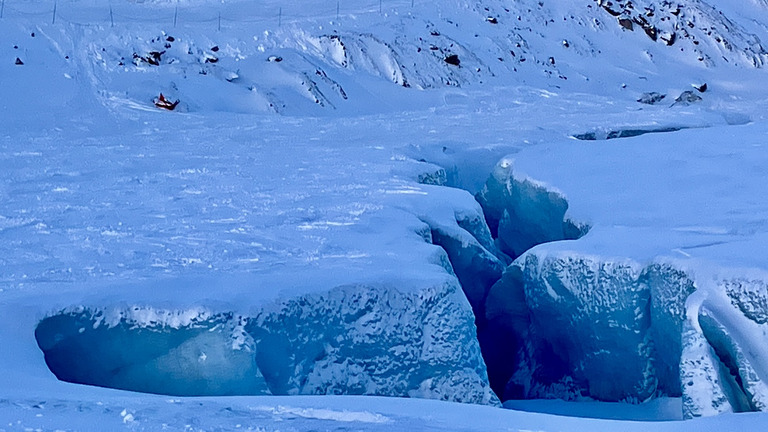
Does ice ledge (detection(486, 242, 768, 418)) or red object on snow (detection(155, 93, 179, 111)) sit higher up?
ice ledge (detection(486, 242, 768, 418))

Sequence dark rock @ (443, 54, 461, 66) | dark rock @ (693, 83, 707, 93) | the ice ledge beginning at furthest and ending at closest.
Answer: dark rock @ (693, 83, 707, 93) → dark rock @ (443, 54, 461, 66) → the ice ledge

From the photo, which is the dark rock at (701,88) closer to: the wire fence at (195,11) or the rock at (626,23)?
Answer: the rock at (626,23)

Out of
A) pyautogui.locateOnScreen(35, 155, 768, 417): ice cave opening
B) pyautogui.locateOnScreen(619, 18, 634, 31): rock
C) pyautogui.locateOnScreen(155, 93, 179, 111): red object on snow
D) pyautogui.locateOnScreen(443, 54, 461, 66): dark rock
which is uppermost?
pyautogui.locateOnScreen(35, 155, 768, 417): ice cave opening

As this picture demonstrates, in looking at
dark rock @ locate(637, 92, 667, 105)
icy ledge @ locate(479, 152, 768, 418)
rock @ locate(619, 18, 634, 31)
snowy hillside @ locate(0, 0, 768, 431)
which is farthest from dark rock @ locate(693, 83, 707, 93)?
icy ledge @ locate(479, 152, 768, 418)

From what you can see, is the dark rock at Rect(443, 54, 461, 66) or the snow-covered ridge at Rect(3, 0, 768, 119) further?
the dark rock at Rect(443, 54, 461, 66)

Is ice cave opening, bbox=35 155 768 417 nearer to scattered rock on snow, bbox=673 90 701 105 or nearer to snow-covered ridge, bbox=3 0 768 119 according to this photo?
snow-covered ridge, bbox=3 0 768 119

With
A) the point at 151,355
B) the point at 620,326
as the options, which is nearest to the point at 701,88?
the point at 620,326
